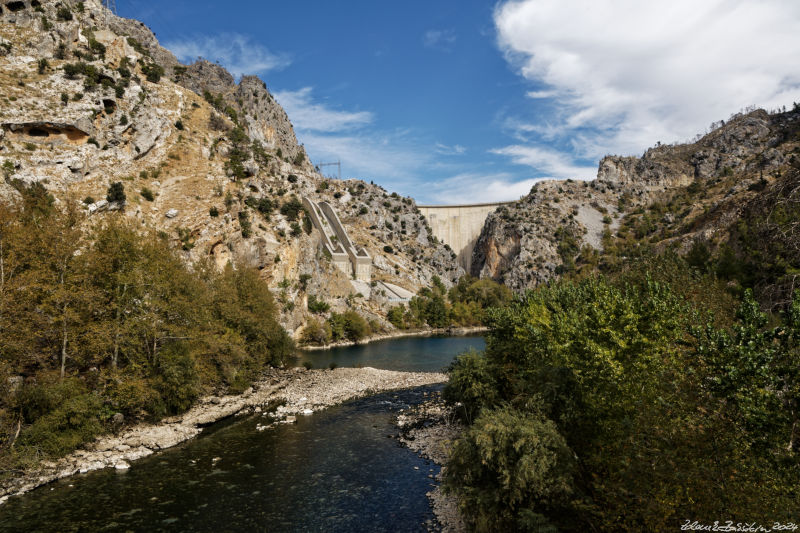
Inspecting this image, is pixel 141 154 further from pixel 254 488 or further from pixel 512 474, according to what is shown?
pixel 512 474

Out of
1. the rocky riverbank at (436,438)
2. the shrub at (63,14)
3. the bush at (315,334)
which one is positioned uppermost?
the shrub at (63,14)

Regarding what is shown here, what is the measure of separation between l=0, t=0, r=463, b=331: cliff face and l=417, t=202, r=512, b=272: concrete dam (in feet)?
276

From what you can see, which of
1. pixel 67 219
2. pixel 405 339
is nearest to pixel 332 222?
pixel 405 339

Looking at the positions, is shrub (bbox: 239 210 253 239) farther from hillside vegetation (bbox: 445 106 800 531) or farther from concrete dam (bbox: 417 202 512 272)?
concrete dam (bbox: 417 202 512 272)

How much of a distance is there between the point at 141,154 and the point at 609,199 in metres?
150

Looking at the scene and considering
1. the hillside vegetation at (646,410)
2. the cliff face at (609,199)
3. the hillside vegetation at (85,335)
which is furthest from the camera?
the cliff face at (609,199)

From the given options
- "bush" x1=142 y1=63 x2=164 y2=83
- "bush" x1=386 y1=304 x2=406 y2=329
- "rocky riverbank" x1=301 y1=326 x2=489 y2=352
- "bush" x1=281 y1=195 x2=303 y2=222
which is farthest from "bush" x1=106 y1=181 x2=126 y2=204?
"bush" x1=386 y1=304 x2=406 y2=329

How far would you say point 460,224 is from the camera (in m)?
175

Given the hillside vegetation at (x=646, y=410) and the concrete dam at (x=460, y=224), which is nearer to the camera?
the hillside vegetation at (x=646, y=410)

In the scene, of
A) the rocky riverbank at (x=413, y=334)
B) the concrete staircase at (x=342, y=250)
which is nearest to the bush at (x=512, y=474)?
the rocky riverbank at (x=413, y=334)

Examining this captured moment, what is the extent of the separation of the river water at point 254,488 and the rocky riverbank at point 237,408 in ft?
3.03

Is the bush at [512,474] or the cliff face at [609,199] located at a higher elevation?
the cliff face at [609,199]

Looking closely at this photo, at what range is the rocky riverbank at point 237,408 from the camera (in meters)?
20.4

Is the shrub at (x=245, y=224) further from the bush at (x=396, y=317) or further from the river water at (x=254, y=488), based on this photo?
the river water at (x=254, y=488)
